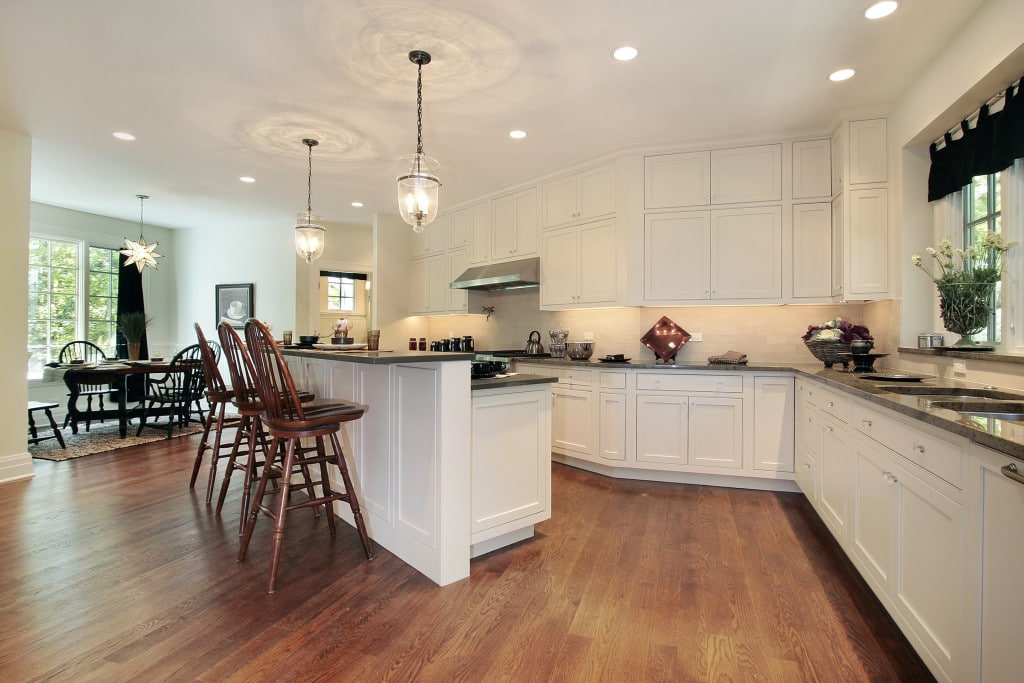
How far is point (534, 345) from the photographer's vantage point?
519cm

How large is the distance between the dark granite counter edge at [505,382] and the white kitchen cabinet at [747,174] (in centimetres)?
237

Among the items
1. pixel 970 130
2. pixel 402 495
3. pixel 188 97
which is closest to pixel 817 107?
pixel 970 130

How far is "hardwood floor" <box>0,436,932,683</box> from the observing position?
1.71 metres

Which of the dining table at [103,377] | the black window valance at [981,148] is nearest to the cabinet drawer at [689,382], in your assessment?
the black window valance at [981,148]

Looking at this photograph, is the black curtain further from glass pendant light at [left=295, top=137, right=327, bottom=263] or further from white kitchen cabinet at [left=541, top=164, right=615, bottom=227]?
white kitchen cabinet at [left=541, top=164, right=615, bottom=227]

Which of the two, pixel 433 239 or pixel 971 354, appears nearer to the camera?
pixel 971 354

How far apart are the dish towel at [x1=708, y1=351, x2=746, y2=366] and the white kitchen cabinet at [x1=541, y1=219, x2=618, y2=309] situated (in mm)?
956

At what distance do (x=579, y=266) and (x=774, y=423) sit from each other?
2.03 meters

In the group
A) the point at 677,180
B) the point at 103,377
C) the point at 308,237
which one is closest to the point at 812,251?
the point at 677,180

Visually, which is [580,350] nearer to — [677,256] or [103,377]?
[677,256]

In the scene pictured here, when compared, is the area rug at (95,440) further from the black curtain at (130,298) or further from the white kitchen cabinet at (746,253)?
the white kitchen cabinet at (746,253)

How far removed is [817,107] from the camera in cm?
339

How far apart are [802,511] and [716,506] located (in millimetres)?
528

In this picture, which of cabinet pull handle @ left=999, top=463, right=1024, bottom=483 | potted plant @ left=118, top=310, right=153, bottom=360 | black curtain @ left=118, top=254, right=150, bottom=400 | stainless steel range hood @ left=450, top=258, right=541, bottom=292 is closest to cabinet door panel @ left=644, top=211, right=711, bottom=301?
stainless steel range hood @ left=450, top=258, right=541, bottom=292
